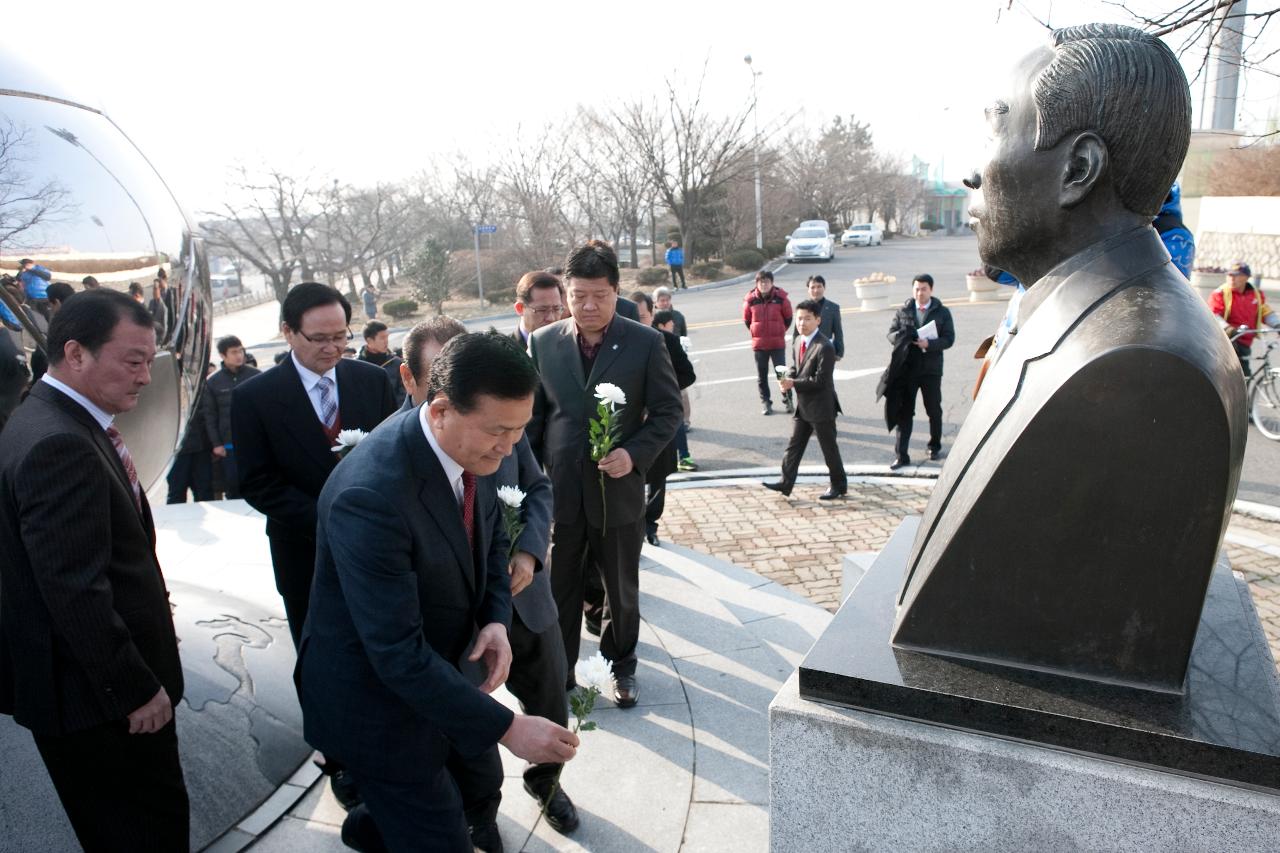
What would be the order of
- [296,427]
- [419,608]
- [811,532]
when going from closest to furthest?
[419,608] < [296,427] < [811,532]

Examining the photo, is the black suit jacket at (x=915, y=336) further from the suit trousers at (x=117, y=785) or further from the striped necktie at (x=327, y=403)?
the suit trousers at (x=117, y=785)

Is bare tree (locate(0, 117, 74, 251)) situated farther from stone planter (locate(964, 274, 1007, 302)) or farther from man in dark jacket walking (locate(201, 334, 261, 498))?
stone planter (locate(964, 274, 1007, 302))

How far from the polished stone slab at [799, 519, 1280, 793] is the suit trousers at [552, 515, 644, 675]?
1.87m

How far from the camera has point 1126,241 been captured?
2.07 metres

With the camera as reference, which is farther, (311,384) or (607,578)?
(607,578)

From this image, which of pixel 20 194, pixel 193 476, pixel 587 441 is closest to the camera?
pixel 20 194

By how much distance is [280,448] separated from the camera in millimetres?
3740

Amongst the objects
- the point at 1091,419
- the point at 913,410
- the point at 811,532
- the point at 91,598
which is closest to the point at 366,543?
the point at 91,598

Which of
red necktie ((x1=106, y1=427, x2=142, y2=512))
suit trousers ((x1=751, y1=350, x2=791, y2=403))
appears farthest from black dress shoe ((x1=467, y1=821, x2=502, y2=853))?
suit trousers ((x1=751, y1=350, x2=791, y2=403))

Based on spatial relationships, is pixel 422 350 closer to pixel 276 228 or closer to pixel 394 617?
pixel 394 617

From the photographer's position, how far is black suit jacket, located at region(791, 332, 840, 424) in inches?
305

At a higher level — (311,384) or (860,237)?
(860,237)

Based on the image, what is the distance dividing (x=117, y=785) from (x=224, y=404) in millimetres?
5854

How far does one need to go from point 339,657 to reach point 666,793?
1.68 meters
